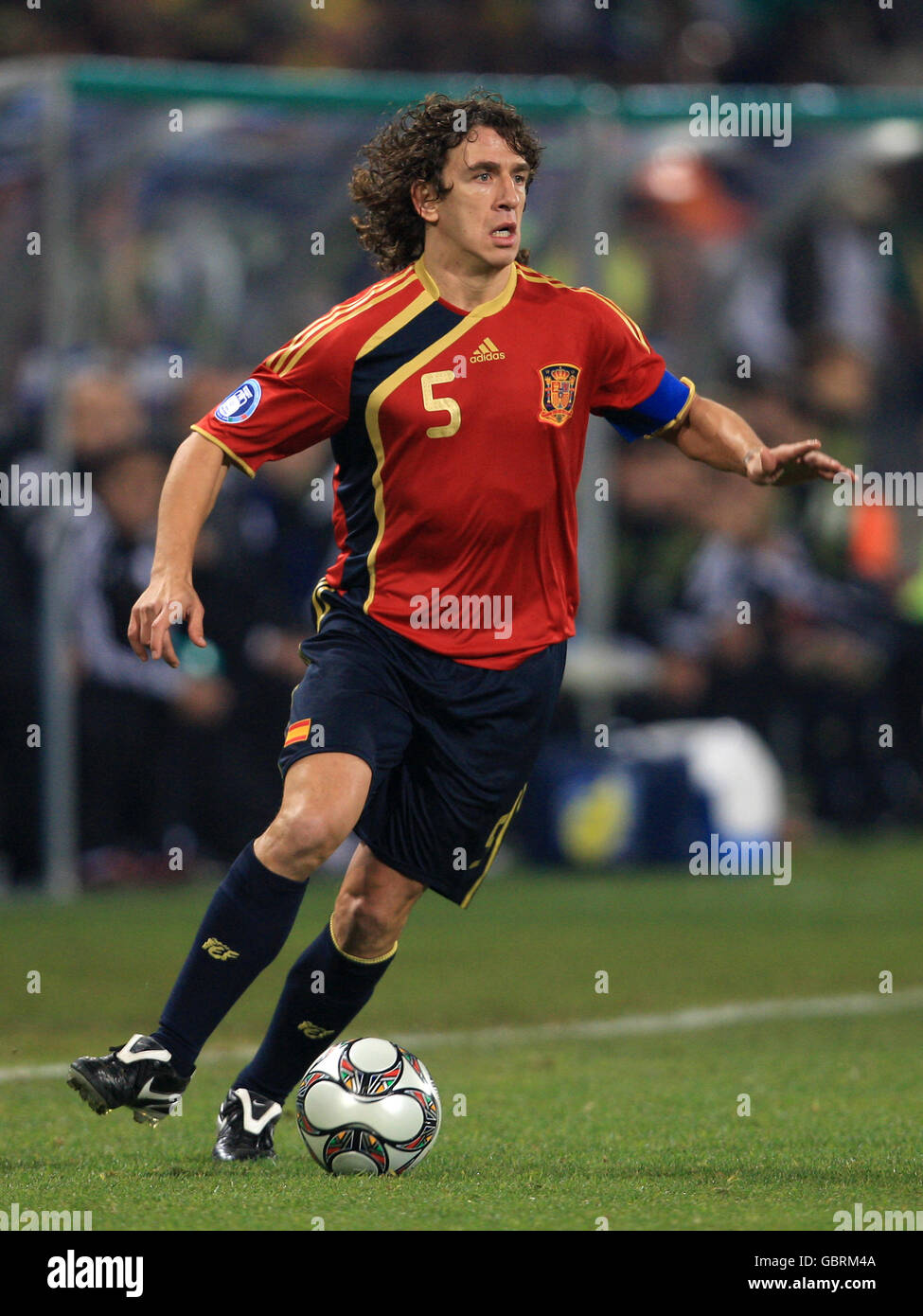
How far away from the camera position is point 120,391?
424 inches

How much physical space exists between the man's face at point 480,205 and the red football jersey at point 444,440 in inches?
4.3

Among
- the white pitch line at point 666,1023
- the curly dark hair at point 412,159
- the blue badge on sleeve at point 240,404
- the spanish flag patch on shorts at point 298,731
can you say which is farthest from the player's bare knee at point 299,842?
the white pitch line at point 666,1023

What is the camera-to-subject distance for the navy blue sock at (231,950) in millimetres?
4570

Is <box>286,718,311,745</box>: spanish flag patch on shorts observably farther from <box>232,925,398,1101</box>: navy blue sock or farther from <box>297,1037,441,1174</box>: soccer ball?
<box>297,1037,441,1174</box>: soccer ball

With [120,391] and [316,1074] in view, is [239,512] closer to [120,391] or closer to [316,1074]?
[120,391]

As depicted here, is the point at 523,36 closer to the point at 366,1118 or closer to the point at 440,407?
the point at 440,407

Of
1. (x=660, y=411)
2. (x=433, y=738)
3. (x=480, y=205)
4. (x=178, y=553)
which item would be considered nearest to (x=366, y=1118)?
(x=433, y=738)

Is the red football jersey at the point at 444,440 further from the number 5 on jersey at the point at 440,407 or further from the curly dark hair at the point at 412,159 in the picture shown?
the curly dark hair at the point at 412,159

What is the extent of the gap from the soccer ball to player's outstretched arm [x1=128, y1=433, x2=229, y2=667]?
3.37 ft

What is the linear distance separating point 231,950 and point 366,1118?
496 millimetres

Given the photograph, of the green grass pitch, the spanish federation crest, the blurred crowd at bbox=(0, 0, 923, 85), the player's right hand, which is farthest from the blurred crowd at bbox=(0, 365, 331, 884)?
the player's right hand

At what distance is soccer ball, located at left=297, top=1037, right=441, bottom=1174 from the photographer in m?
4.69
